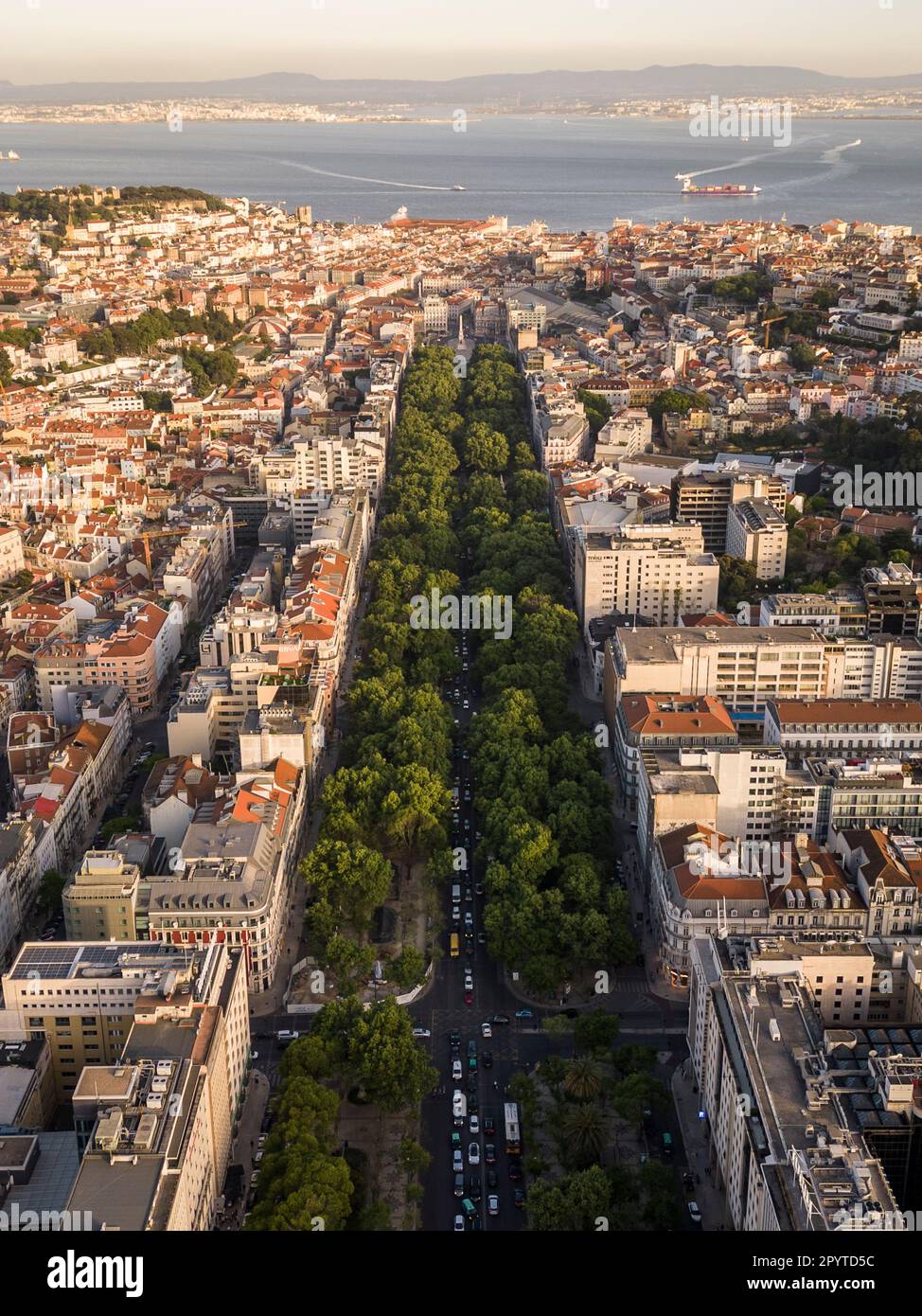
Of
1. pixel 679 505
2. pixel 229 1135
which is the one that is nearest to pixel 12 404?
pixel 679 505

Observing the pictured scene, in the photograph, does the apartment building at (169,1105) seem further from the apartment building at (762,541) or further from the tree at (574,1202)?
the apartment building at (762,541)

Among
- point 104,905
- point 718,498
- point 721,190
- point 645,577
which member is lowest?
point 104,905

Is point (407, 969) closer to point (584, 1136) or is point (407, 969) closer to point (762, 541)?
point (584, 1136)

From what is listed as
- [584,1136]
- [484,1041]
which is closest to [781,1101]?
[584,1136]

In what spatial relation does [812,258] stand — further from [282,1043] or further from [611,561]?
[282,1043]

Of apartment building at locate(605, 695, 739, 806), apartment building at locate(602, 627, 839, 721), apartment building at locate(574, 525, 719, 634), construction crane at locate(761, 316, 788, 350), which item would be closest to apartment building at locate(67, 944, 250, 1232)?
apartment building at locate(605, 695, 739, 806)

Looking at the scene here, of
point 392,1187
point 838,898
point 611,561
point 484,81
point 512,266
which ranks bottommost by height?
point 392,1187
